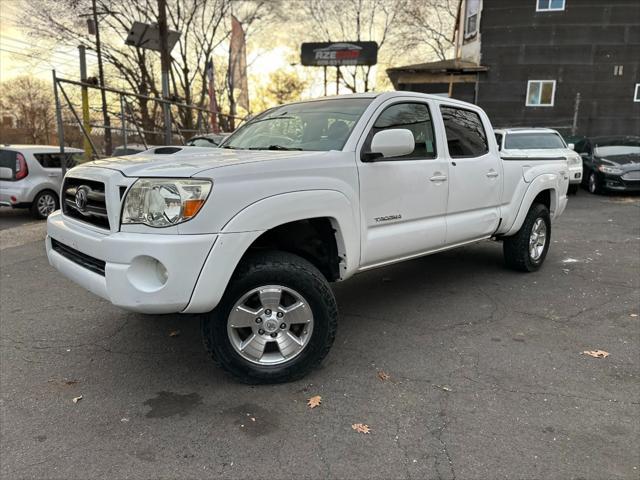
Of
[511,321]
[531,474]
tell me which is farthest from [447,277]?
[531,474]

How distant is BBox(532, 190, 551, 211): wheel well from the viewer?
5.96 m

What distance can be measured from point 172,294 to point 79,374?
126 centimetres

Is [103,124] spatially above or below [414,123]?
above

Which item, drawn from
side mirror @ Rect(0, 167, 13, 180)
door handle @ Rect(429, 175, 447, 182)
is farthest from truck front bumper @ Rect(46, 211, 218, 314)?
side mirror @ Rect(0, 167, 13, 180)

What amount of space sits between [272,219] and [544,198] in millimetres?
4412

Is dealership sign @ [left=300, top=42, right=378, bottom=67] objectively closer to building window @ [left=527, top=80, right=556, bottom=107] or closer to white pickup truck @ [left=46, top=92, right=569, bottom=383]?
building window @ [left=527, top=80, right=556, bottom=107]

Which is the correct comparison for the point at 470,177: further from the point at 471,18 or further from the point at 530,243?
the point at 471,18

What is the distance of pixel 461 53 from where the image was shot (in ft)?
79.8

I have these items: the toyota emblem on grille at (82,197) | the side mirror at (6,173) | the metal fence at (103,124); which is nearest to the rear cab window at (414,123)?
the toyota emblem on grille at (82,197)

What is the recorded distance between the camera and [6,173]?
9797 millimetres

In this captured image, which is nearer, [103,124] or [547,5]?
[103,124]

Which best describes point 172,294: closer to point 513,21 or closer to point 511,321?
point 511,321

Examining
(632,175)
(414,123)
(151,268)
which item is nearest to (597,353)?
(414,123)

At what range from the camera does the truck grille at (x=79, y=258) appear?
9.80 ft
